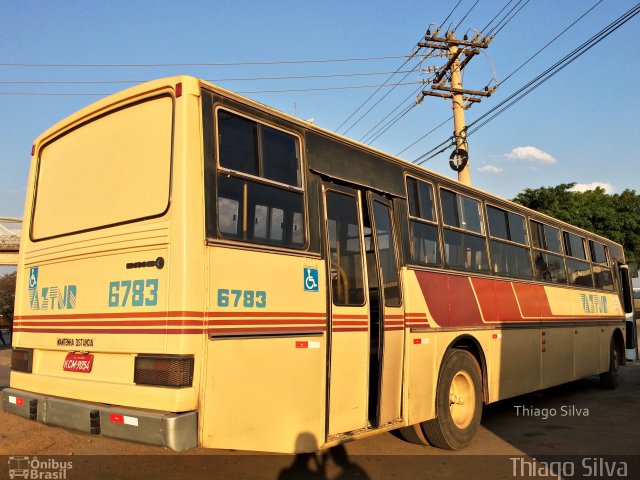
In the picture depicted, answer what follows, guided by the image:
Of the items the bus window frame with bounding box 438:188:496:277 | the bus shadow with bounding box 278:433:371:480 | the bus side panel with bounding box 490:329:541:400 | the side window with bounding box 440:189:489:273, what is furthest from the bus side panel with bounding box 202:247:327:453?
the bus side panel with bounding box 490:329:541:400

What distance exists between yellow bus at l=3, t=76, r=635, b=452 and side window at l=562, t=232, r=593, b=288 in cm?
484

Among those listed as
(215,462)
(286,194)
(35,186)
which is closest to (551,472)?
(215,462)

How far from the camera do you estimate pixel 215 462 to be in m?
5.94

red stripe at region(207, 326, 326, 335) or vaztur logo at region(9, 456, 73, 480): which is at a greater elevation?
red stripe at region(207, 326, 326, 335)

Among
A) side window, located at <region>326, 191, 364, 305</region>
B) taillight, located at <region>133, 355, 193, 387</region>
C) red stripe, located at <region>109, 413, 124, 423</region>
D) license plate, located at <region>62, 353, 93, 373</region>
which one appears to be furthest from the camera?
side window, located at <region>326, 191, 364, 305</region>

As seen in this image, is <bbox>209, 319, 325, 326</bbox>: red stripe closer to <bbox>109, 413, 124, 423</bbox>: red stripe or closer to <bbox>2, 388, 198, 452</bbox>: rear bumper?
<bbox>2, 388, 198, 452</bbox>: rear bumper

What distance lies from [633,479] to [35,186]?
6.88m

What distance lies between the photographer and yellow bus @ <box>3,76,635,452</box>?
4.02 meters

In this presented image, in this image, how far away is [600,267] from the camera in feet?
40.2

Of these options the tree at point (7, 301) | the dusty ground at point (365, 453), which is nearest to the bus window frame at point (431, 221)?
the dusty ground at point (365, 453)

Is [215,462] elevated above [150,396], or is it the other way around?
[150,396]

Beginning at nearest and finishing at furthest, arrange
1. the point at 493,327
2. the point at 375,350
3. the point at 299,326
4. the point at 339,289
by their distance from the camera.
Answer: the point at 299,326, the point at 339,289, the point at 375,350, the point at 493,327

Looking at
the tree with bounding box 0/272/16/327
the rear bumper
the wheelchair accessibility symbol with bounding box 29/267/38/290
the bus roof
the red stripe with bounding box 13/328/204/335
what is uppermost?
the tree with bounding box 0/272/16/327

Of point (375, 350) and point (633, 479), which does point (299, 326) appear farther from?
Result: point (633, 479)
